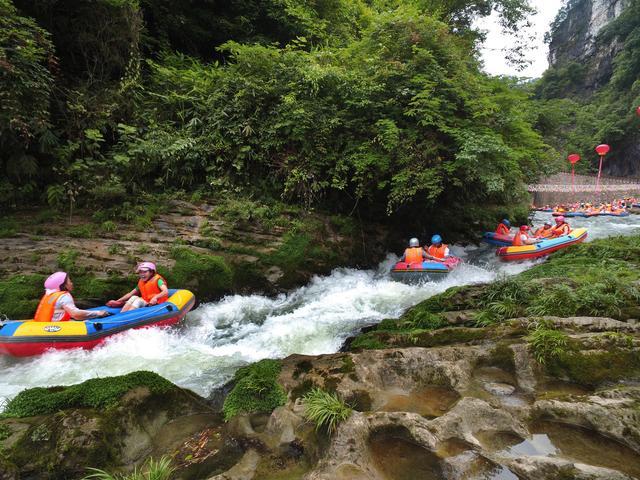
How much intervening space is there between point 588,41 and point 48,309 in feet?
240

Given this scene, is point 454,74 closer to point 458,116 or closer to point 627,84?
point 458,116

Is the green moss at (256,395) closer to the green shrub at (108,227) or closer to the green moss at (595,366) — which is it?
the green moss at (595,366)

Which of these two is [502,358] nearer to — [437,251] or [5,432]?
[5,432]

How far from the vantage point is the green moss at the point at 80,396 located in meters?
3.03

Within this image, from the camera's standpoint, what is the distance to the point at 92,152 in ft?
24.8

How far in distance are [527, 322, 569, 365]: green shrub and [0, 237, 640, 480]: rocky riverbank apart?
0.01m

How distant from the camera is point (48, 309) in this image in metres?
5.30

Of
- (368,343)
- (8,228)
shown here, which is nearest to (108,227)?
(8,228)

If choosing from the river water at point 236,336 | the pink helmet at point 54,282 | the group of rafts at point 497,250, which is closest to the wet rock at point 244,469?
the river water at point 236,336

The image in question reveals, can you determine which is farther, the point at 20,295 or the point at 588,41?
the point at 588,41

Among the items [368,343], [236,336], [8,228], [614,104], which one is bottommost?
[236,336]

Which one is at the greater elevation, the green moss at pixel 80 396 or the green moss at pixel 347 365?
the green moss at pixel 80 396

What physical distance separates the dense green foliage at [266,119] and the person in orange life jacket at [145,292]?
7.92 ft

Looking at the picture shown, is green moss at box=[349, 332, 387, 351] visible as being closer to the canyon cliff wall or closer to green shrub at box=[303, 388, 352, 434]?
green shrub at box=[303, 388, 352, 434]
